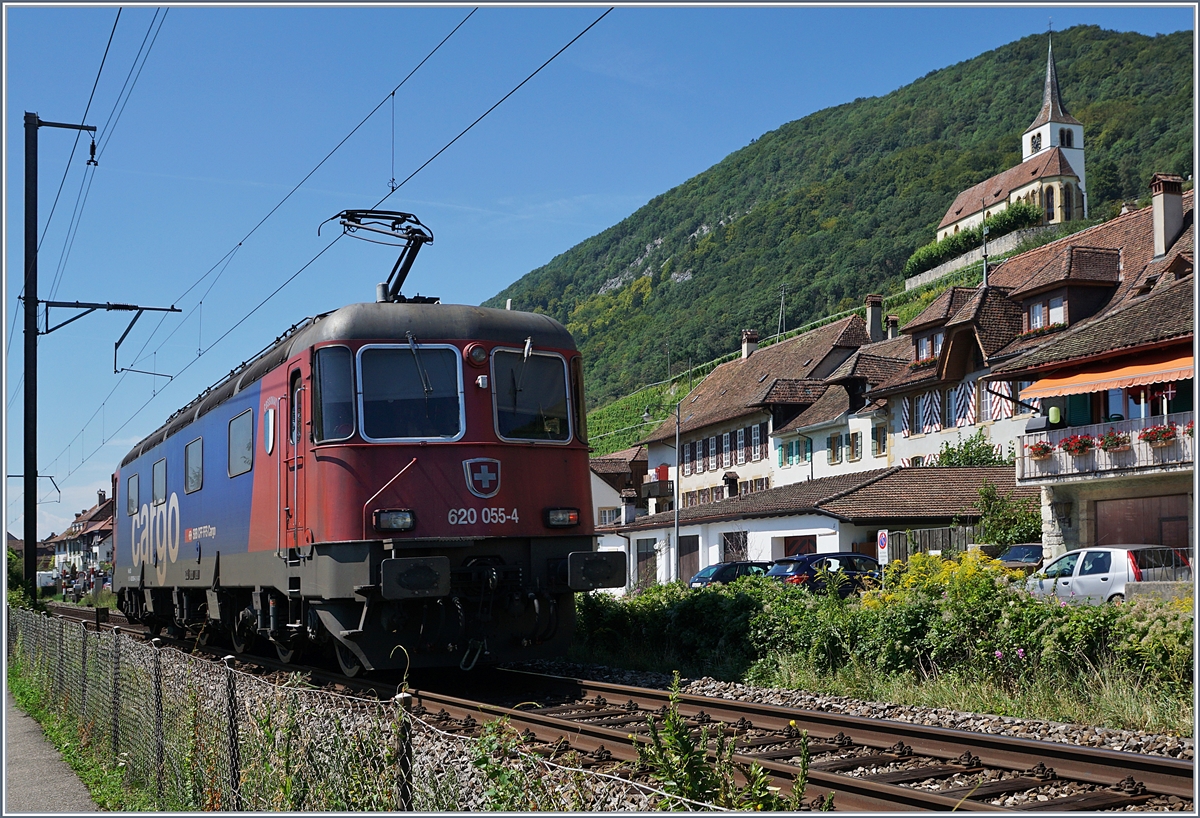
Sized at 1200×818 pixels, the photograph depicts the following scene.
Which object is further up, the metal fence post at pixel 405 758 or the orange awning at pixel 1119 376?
the orange awning at pixel 1119 376

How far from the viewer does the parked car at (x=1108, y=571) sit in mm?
21531

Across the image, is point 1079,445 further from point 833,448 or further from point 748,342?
point 748,342

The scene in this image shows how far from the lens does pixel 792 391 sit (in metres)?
51.6

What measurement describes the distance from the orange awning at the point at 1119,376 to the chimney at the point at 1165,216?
14.1 metres

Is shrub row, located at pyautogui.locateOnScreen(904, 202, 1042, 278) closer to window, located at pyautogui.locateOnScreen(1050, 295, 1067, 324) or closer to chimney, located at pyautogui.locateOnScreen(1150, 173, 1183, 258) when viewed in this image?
chimney, located at pyautogui.locateOnScreen(1150, 173, 1183, 258)

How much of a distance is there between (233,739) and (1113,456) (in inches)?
958

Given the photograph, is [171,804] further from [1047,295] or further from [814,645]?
[1047,295]

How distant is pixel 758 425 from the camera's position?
53.2 meters

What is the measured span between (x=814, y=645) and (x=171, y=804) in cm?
713

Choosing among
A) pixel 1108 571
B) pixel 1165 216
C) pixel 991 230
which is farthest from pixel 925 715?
pixel 991 230

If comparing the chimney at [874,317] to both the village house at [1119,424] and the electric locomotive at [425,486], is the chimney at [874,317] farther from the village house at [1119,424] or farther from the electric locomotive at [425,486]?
the electric locomotive at [425,486]

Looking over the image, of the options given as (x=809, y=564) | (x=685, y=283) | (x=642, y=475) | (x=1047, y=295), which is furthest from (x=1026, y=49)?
(x=809, y=564)

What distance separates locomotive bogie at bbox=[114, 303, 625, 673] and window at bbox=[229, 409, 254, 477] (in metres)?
0.69

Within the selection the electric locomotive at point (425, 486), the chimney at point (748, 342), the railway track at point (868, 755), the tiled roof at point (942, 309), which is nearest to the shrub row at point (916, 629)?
the railway track at point (868, 755)
